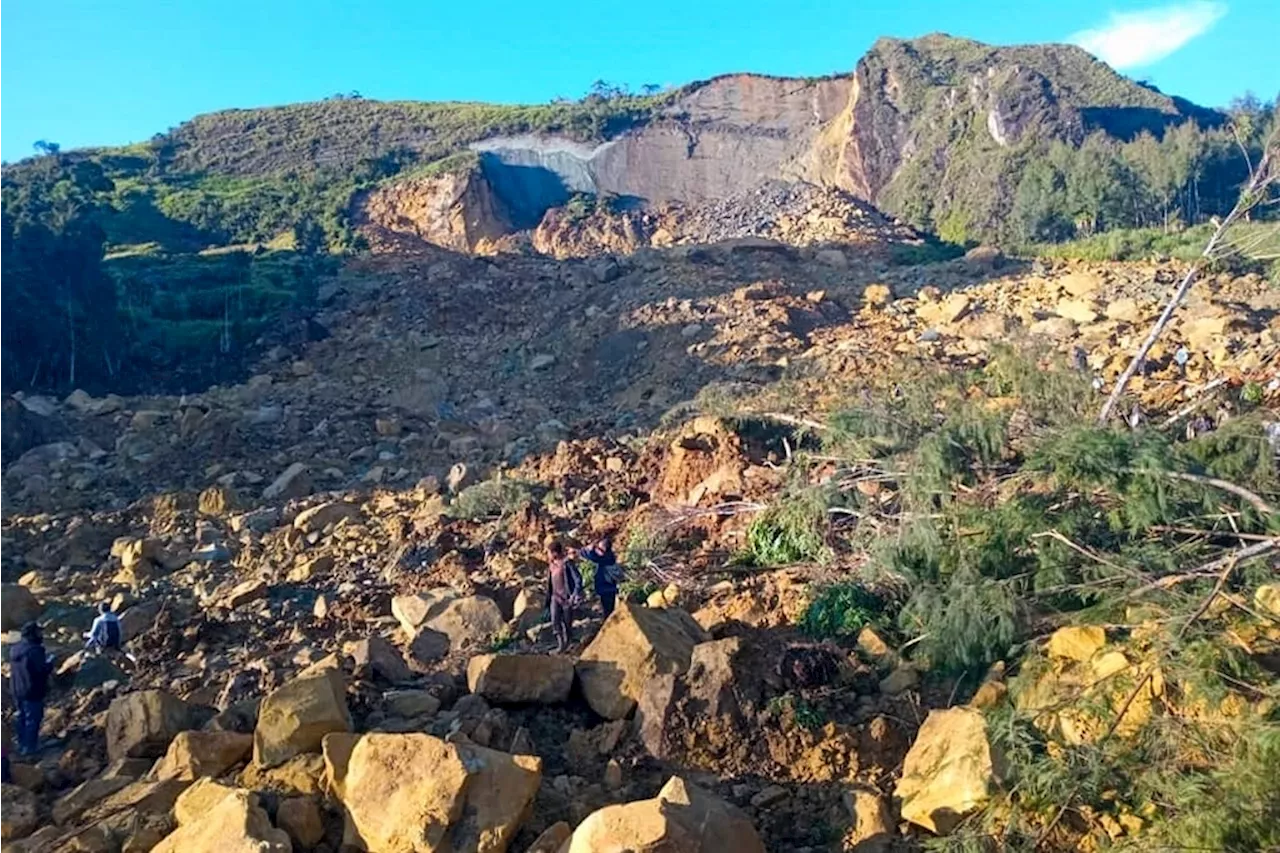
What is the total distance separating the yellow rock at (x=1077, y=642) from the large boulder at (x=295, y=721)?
2802 mm

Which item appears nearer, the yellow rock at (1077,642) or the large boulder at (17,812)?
the large boulder at (17,812)

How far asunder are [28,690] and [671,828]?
12.1ft

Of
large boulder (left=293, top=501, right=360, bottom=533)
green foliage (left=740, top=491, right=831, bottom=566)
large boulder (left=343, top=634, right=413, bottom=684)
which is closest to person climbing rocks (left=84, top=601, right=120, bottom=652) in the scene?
large boulder (left=343, top=634, right=413, bottom=684)

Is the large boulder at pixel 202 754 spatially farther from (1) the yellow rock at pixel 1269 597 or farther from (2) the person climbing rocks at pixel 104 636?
(1) the yellow rock at pixel 1269 597

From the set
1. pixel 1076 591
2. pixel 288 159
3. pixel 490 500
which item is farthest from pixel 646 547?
pixel 288 159

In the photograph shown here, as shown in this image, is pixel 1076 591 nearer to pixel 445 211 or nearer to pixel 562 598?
A: pixel 562 598

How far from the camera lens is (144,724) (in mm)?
4336

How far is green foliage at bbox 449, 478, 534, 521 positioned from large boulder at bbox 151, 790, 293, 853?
5.30 m

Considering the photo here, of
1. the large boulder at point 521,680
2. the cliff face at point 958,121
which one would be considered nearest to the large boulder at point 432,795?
the large boulder at point 521,680

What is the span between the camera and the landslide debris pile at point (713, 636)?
3436 mm

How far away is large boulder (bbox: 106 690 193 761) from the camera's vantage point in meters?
4.30

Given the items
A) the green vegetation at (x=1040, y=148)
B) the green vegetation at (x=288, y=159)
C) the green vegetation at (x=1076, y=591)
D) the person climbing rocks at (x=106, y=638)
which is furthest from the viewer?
the green vegetation at (x=288, y=159)

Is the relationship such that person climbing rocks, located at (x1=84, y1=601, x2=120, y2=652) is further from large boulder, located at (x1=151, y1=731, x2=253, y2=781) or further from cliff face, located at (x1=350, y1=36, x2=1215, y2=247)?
cliff face, located at (x1=350, y1=36, x2=1215, y2=247)

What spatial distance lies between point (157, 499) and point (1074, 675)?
908cm
